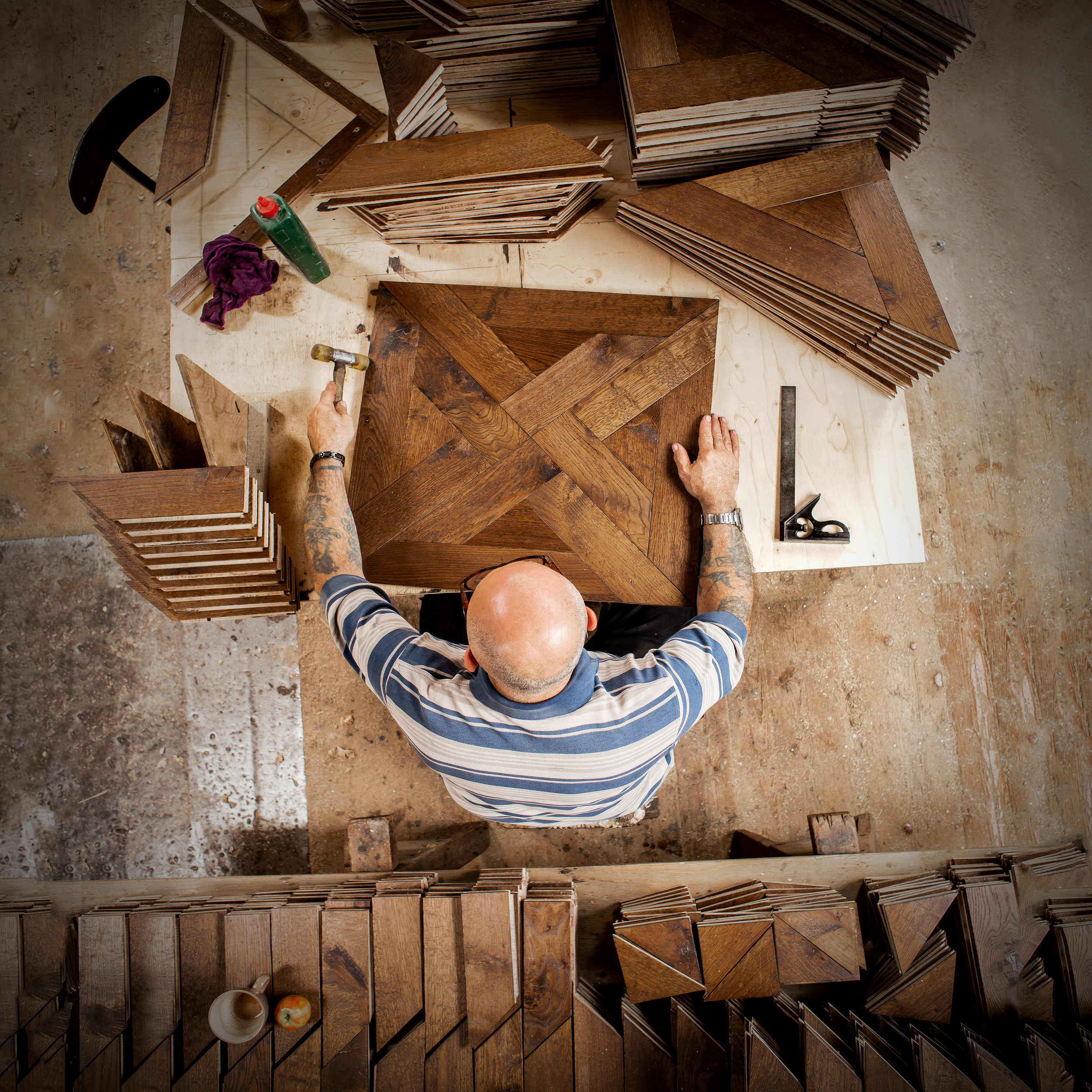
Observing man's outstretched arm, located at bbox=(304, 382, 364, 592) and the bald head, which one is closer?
the bald head

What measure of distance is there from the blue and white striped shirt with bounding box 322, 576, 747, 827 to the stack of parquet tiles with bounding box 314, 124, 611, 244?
1.37 meters

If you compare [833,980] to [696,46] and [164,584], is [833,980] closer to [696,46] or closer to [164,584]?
[164,584]

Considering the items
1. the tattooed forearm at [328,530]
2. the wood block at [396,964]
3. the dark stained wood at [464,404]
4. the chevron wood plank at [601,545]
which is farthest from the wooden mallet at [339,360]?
the wood block at [396,964]

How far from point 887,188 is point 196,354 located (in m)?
2.49

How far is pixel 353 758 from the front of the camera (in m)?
2.59

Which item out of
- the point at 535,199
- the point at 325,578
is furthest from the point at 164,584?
the point at 535,199

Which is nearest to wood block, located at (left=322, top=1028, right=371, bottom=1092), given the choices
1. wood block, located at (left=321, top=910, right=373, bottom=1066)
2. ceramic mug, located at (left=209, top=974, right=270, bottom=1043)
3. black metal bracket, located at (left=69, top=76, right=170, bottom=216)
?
wood block, located at (left=321, top=910, right=373, bottom=1066)

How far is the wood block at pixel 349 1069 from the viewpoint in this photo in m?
1.87

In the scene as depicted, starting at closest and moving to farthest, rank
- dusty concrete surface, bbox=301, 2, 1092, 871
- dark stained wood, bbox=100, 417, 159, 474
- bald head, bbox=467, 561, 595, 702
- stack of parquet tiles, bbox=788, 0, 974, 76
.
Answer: bald head, bbox=467, 561, 595, 702
dark stained wood, bbox=100, 417, 159, 474
stack of parquet tiles, bbox=788, 0, 974, 76
dusty concrete surface, bbox=301, 2, 1092, 871

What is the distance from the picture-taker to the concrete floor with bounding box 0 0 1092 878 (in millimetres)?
2543

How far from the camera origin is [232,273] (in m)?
2.11

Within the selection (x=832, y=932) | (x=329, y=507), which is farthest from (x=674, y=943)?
(x=329, y=507)

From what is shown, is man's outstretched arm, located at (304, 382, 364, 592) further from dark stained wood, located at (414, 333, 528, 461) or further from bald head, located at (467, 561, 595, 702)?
bald head, located at (467, 561, 595, 702)

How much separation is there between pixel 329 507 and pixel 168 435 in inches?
19.9
